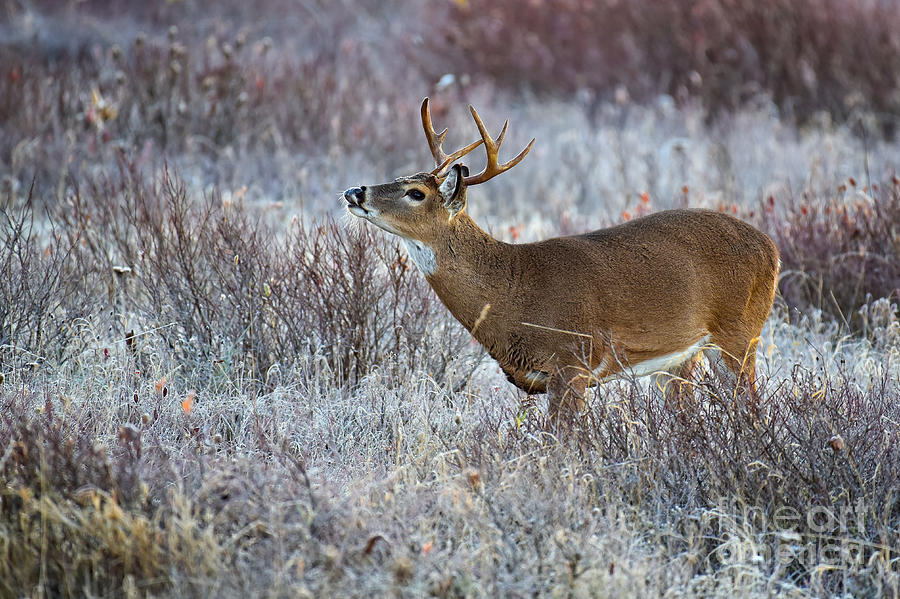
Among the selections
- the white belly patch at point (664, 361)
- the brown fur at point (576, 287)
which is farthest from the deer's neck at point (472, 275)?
the white belly patch at point (664, 361)

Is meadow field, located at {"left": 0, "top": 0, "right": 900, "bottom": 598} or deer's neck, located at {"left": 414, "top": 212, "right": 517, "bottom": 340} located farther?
deer's neck, located at {"left": 414, "top": 212, "right": 517, "bottom": 340}

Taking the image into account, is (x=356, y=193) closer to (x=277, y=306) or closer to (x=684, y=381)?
(x=277, y=306)

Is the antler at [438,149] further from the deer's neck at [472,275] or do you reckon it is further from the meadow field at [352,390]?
the meadow field at [352,390]

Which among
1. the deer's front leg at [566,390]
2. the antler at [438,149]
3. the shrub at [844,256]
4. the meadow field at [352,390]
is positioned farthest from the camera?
the shrub at [844,256]

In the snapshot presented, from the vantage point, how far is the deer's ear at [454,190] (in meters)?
4.90

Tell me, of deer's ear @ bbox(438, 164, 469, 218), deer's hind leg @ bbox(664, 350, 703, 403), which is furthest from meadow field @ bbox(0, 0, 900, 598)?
deer's ear @ bbox(438, 164, 469, 218)

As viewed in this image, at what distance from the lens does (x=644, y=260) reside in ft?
16.5

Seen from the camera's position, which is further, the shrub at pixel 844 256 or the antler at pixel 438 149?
the shrub at pixel 844 256

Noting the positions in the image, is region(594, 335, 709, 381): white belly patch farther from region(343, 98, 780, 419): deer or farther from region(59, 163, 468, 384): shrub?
region(59, 163, 468, 384): shrub

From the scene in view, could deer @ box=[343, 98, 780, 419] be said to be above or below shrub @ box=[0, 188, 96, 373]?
below

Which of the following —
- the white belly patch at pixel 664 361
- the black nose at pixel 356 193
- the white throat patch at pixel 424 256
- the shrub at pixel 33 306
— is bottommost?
the white belly patch at pixel 664 361

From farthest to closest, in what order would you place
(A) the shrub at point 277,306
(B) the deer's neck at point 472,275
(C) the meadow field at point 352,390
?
(A) the shrub at point 277,306, (B) the deer's neck at point 472,275, (C) the meadow field at point 352,390

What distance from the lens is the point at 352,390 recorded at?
559 centimetres

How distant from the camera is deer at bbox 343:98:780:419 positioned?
15.8 feet
